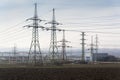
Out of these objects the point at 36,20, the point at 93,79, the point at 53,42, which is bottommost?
the point at 93,79

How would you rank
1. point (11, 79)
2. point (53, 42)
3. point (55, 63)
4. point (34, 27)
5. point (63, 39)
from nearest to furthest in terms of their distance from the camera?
1. point (11, 79)
2. point (34, 27)
3. point (53, 42)
4. point (55, 63)
5. point (63, 39)

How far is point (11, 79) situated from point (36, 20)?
2961 cm

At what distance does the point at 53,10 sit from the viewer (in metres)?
59.3

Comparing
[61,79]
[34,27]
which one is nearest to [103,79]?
[61,79]

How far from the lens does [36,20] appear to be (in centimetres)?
5422

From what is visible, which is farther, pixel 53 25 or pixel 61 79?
pixel 53 25

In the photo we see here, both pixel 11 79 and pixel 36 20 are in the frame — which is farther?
pixel 36 20

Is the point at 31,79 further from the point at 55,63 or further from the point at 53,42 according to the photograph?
the point at 55,63

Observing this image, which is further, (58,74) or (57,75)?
(58,74)

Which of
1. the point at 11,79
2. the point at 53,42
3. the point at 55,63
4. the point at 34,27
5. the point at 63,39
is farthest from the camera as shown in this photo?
the point at 63,39

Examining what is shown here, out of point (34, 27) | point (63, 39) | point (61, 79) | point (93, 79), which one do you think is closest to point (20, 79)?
point (61, 79)

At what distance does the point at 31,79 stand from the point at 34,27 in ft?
93.5

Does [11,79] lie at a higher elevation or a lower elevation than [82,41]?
lower

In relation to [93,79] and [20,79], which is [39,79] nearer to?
[20,79]
